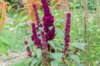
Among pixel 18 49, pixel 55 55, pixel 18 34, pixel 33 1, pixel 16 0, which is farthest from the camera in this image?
pixel 16 0

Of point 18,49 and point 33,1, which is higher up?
point 33,1

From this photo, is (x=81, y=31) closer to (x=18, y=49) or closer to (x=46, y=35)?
(x=46, y=35)

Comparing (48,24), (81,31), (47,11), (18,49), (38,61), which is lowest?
(18,49)

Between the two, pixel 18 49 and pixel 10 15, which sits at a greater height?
pixel 10 15

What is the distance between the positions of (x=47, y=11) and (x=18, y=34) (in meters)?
3.31

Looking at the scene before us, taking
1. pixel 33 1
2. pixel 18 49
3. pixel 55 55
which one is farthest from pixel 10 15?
pixel 55 55

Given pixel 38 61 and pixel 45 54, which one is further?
pixel 38 61

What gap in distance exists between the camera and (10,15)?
7.72 metres

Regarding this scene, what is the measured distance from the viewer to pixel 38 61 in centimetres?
213

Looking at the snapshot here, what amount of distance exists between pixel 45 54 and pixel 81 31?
2.58 ft

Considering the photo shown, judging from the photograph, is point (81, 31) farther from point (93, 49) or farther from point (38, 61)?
point (38, 61)

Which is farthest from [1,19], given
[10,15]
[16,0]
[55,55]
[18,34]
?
[16,0]

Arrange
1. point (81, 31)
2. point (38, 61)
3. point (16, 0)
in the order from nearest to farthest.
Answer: point (38, 61) → point (81, 31) → point (16, 0)

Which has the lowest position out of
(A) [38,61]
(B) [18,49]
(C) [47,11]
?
(B) [18,49]
